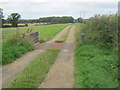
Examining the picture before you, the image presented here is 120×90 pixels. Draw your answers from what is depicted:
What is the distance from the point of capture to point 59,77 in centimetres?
657

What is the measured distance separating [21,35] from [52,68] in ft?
20.3

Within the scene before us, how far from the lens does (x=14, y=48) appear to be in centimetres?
1089

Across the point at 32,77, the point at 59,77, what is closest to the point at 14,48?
the point at 32,77

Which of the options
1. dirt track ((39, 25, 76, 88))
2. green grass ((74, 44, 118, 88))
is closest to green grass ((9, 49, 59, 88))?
dirt track ((39, 25, 76, 88))

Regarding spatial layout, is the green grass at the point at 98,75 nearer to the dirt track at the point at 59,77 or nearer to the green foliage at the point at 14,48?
the dirt track at the point at 59,77

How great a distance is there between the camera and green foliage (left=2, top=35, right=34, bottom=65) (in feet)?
30.4

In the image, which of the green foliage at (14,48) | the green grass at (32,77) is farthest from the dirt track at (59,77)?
the green foliage at (14,48)

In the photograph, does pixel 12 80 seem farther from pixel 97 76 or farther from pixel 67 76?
pixel 97 76

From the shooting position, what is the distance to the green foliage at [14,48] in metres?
9.26

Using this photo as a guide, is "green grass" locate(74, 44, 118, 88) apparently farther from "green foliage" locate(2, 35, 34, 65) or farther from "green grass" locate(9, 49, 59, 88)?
"green foliage" locate(2, 35, 34, 65)

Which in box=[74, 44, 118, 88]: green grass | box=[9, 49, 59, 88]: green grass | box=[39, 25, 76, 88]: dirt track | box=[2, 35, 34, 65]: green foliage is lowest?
box=[39, 25, 76, 88]: dirt track

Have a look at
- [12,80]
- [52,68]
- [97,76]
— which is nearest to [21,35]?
[52,68]

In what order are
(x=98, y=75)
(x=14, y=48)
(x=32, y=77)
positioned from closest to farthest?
(x=98, y=75) < (x=32, y=77) < (x=14, y=48)

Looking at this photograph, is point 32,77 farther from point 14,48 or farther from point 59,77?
point 14,48
